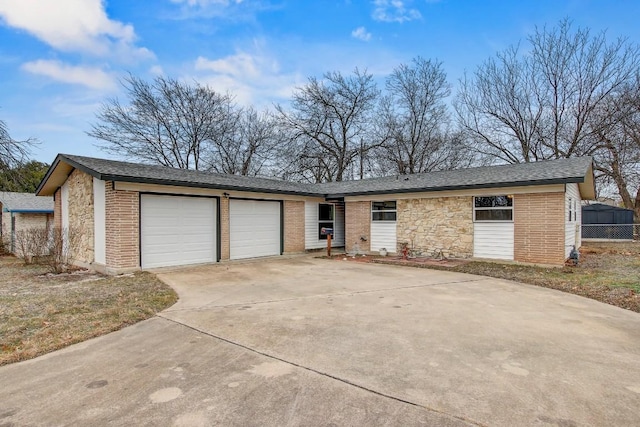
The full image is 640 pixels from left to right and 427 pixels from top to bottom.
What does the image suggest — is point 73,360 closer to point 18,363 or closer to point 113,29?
point 18,363

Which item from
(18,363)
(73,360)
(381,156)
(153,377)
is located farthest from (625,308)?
(381,156)

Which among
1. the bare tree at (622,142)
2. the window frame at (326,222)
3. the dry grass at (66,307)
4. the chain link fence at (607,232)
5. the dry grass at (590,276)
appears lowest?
the dry grass at (590,276)

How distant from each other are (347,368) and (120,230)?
314 inches

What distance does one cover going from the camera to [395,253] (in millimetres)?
13445

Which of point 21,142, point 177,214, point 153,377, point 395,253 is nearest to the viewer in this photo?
point 153,377

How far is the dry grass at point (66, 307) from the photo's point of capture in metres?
4.25

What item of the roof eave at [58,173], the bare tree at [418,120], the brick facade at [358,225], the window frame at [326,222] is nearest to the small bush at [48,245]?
the roof eave at [58,173]

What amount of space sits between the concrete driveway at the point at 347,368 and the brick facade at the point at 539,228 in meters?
4.50

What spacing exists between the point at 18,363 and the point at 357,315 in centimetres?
408

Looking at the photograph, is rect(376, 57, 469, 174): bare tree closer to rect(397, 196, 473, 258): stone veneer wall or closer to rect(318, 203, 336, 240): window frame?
rect(318, 203, 336, 240): window frame

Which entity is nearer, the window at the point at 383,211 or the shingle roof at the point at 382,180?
the shingle roof at the point at 382,180

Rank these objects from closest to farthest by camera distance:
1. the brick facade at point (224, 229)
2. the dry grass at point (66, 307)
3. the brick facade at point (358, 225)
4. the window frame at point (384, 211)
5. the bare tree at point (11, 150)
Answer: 1. the dry grass at point (66, 307)
2. the bare tree at point (11, 150)
3. the brick facade at point (224, 229)
4. the window frame at point (384, 211)
5. the brick facade at point (358, 225)

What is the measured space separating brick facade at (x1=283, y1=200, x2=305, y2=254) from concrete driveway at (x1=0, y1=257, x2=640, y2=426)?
296 inches

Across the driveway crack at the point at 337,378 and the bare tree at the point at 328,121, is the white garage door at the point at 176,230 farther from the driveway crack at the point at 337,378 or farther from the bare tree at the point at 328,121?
the bare tree at the point at 328,121
